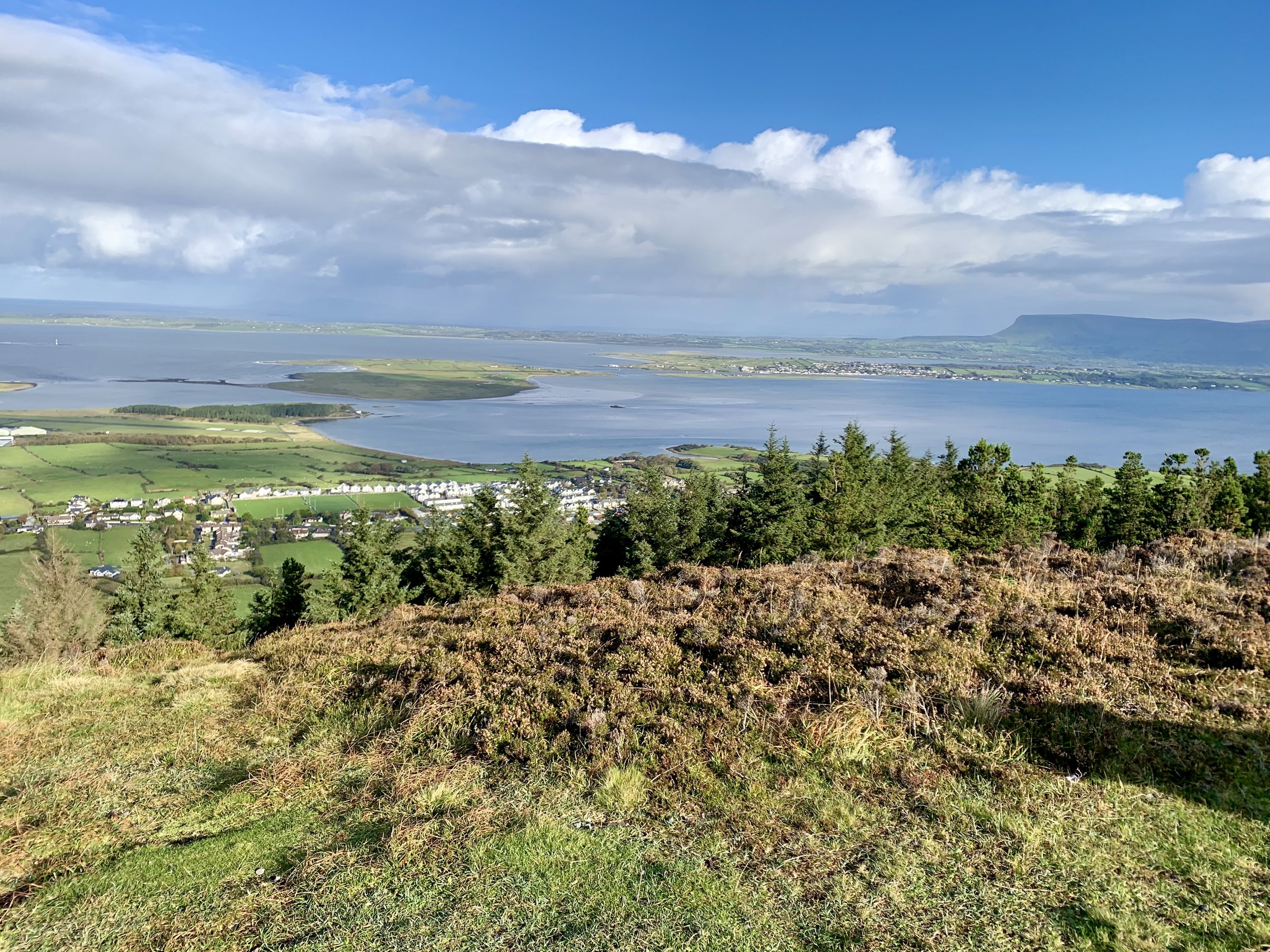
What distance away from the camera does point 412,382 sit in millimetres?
150250

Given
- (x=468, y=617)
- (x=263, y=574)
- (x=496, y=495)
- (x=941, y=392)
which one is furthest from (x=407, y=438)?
(x=941, y=392)

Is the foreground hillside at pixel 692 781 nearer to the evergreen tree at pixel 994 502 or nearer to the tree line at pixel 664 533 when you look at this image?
the tree line at pixel 664 533

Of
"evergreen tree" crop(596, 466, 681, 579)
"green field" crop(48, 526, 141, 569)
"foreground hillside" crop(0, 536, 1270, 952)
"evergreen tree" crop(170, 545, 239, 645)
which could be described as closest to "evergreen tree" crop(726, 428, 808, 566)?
"evergreen tree" crop(596, 466, 681, 579)

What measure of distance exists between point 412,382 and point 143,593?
132 meters

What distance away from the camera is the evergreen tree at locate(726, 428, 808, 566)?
90.2ft

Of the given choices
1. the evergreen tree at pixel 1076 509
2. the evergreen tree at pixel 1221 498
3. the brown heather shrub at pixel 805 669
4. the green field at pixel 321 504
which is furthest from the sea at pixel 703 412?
the brown heather shrub at pixel 805 669

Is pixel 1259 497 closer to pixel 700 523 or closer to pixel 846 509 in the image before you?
pixel 846 509

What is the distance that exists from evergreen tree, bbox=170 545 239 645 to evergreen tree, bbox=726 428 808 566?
→ 2102 cm

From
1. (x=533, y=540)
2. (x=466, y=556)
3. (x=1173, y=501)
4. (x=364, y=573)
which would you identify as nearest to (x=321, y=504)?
(x=364, y=573)

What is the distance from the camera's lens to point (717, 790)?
16.9ft

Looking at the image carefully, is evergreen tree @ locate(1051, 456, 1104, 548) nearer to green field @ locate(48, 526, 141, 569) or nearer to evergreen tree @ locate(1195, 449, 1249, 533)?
evergreen tree @ locate(1195, 449, 1249, 533)

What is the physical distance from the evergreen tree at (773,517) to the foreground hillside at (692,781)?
18743mm

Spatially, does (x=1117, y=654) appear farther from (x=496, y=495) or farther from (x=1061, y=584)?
(x=496, y=495)

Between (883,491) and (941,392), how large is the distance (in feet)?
451
